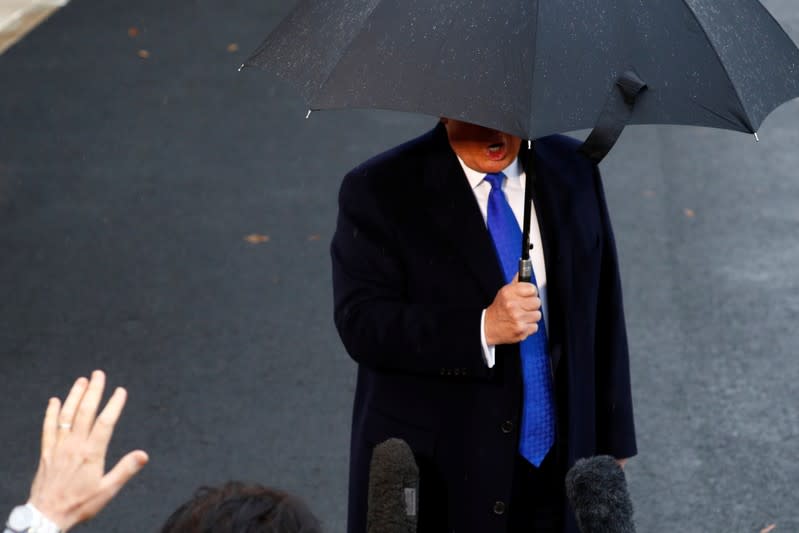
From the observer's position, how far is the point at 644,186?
9.02 metres

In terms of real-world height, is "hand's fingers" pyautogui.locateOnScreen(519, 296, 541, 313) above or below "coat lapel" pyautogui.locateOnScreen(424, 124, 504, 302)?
below

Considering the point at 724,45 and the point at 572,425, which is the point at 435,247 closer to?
the point at 572,425

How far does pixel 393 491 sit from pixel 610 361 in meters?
1.25

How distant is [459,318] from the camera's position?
362 cm

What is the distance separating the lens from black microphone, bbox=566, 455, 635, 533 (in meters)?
2.63

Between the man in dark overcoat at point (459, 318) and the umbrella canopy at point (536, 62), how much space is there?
0.33 m

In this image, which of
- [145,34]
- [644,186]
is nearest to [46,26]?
[145,34]

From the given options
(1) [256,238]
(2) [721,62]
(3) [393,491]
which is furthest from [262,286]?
(3) [393,491]

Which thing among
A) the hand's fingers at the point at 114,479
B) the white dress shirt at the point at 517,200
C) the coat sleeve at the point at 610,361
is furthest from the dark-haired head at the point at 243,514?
the coat sleeve at the point at 610,361

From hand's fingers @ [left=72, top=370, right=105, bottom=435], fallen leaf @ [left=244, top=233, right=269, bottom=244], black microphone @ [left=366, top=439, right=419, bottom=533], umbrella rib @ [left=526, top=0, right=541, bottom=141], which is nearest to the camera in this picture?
hand's fingers @ [left=72, top=370, right=105, bottom=435]

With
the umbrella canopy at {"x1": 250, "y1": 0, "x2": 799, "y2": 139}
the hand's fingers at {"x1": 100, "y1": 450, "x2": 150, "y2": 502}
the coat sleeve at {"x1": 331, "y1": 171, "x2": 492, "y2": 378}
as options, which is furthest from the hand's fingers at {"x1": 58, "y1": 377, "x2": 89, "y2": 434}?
the coat sleeve at {"x1": 331, "y1": 171, "x2": 492, "y2": 378}

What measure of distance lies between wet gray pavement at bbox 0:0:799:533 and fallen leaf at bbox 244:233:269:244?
52mm

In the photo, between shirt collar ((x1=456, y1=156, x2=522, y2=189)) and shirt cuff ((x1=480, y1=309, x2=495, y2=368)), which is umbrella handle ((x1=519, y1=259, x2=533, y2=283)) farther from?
shirt collar ((x1=456, y1=156, x2=522, y2=189))

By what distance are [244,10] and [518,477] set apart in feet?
32.7
